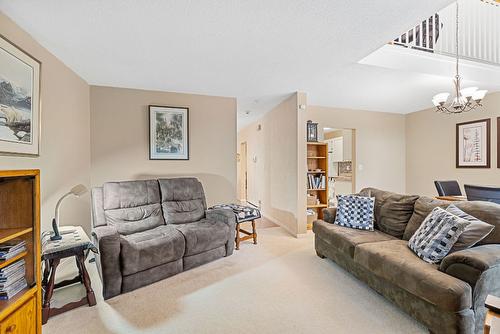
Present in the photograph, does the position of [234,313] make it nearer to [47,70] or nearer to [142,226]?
[142,226]

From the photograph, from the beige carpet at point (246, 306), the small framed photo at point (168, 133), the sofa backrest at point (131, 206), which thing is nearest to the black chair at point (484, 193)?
the beige carpet at point (246, 306)

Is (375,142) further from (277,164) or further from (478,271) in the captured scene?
(478,271)

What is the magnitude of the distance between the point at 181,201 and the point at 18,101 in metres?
1.97

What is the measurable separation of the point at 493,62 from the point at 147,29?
4.50 metres

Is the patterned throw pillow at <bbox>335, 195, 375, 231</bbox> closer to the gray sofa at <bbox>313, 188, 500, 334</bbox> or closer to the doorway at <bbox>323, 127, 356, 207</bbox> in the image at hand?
the gray sofa at <bbox>313, 188, 500, 334</bbox>

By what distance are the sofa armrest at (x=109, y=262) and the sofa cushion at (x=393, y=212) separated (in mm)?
2829

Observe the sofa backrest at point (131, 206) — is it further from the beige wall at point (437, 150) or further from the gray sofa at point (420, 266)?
the beige wall at point (437, 150)

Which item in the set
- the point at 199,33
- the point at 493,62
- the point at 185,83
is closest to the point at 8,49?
the point at 199,33

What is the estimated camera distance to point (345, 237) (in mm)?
2617

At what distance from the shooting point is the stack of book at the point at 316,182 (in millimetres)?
4562

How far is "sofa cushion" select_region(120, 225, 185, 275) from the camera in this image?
2330mm

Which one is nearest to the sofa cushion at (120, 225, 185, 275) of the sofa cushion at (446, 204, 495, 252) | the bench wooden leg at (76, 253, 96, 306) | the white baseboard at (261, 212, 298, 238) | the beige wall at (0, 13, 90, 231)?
the bench wooden leg at (76, 253, 96, 306)

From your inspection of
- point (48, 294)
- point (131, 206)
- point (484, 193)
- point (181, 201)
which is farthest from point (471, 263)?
point (131, 206)

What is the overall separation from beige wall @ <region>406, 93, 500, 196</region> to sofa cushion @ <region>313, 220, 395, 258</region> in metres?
2.99
